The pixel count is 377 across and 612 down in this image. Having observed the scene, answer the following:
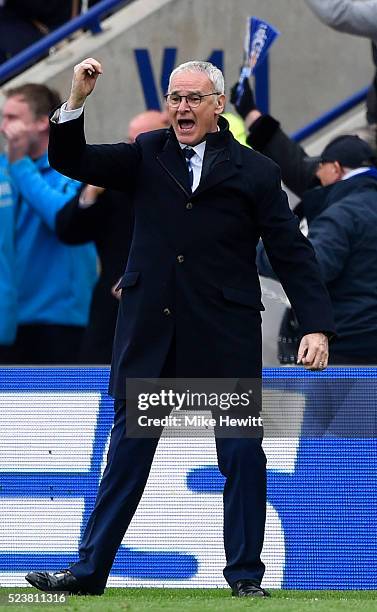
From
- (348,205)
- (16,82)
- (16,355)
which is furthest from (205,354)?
(16,82)

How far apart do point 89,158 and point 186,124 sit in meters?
0.42

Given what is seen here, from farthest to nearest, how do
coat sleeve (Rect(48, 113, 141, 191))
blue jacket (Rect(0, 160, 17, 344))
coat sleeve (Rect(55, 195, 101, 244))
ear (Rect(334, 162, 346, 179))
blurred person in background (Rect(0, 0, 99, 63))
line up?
blurred person in background (Rect(0, 0, 99, 63)), blue jacket (Rect(0, 160, 17, 344)), coat sleeve (Rect(55, 195, 101, 244)), ear (Rect(334, 162, 346, 179)), coat sleeve (Rect(48, 113, 141, 191))

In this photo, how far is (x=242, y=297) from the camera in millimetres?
6004

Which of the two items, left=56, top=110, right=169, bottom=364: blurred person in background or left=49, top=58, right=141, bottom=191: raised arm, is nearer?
left=49, top=58, right=141, bottom=191: raised arm

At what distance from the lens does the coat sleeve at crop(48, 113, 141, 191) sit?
5.78m

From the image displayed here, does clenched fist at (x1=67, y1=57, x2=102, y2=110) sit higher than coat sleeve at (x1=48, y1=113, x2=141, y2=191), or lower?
higher

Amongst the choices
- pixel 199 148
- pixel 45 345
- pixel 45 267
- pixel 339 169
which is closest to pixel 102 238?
pixel 45 267

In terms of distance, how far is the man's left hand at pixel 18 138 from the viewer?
888cm

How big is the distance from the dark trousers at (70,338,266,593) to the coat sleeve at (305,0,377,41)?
131 inches

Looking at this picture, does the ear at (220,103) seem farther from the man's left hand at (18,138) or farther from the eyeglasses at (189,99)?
the man's left hand at (18,138)

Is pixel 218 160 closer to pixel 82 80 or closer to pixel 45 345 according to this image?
pixel 82 80

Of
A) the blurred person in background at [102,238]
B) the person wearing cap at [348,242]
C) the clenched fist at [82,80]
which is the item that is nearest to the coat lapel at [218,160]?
the clenched fist at [82,80]

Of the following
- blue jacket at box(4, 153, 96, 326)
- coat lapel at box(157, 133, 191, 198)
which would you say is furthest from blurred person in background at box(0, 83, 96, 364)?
coat lapel at box(157, 133, 191, 198)

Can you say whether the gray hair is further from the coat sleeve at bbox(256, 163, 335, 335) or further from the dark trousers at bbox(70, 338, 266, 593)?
the dark trousers at bbox(70, 338, 266, 593)
